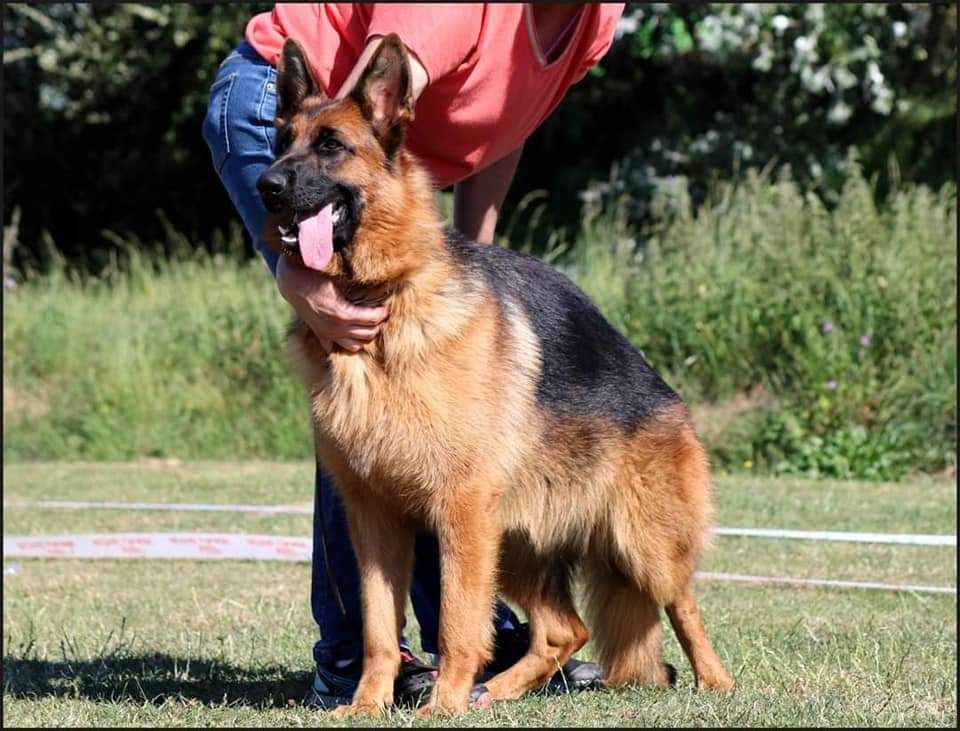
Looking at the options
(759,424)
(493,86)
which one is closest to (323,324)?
(493,86)

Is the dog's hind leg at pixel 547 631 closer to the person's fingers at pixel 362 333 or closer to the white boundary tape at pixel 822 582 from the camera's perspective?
the person's fingers at pixel 362 333

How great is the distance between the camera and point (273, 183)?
3859 mm

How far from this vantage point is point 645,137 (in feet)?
55.9

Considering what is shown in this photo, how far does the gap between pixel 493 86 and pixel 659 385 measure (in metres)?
1.21

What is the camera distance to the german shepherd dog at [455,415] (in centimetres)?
403

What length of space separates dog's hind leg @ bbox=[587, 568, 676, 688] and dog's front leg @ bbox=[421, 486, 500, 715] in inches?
32.9

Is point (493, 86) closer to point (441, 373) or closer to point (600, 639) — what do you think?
point (441, 373)

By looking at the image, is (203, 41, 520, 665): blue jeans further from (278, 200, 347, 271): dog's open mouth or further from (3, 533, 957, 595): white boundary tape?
(3, 533, 957, 595): white boundary tape

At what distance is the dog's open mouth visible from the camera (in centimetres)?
398

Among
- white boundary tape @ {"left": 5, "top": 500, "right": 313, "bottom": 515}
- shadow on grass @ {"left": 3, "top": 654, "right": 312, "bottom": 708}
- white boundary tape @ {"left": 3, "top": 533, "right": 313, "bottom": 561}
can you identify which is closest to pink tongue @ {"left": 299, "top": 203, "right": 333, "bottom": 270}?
shadow on grass @ {"left": 3, "top": 654, "right": 312, "bottom": 708}

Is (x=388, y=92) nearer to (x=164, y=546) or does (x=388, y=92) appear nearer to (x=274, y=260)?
(x=274, y=260)

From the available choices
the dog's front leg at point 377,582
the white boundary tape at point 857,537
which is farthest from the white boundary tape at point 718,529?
the dog's front leg at point 377,582

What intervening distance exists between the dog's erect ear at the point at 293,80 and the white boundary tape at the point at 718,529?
3.96 m

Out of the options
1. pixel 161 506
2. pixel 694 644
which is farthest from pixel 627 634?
pixel 161 506
